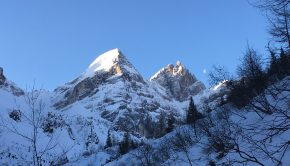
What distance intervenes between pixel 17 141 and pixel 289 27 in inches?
5208

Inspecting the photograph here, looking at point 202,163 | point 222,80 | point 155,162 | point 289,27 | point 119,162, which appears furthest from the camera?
point 119,162

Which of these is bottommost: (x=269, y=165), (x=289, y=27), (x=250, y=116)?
(x=269, y=165)

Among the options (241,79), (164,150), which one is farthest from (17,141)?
(241,79)

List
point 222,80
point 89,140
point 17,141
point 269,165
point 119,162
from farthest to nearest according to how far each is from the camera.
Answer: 1. point 89,140
2. point 17,141
3. point 119,162
4. point 222,80
5. point 269,165

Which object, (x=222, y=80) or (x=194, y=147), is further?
(x=194, y=147)

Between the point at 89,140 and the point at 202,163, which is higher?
the point at 89,140

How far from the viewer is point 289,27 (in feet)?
25.1

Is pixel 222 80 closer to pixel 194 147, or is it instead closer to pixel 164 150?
pixel 194 147

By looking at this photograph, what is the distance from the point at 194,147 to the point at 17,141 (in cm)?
9223

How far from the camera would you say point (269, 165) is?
20750 mm

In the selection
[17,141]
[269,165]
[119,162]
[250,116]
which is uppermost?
[17,141]

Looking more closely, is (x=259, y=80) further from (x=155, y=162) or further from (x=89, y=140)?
(x=89, y=140)

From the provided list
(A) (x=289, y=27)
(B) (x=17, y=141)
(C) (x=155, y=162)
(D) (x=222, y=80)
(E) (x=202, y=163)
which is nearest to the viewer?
(A) (x=289, y=27)

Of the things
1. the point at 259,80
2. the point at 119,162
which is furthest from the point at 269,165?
the point at 119,162
